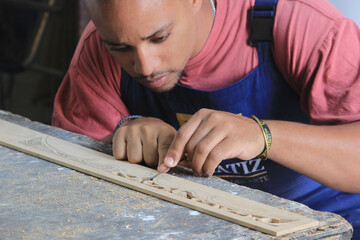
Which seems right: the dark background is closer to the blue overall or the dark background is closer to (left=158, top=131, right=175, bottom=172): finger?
the blue overall

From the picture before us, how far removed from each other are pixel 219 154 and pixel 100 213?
12.0 inches

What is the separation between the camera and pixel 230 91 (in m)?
1.58

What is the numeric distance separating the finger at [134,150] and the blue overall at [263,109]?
1.18 ft

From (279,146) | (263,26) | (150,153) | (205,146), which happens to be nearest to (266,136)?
(279,146)

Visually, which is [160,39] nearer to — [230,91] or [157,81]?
[157,81]

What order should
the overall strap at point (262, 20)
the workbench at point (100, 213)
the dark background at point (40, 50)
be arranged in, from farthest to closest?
the dark background at point (40, 50) → the overall strap at point (262, 20) → the workbench at point (100, 213)

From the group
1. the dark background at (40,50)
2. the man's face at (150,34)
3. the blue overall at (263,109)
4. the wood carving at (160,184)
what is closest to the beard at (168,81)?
the man's face at (150,34)

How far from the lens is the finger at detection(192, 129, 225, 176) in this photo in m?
1.18

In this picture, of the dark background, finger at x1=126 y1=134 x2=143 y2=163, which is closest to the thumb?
finger at x1=126 y1=134 x2=143 y2=163

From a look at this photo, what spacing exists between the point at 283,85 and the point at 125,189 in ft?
2.13

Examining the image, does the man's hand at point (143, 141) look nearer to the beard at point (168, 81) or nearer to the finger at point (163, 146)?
the finger at point (163, 146)

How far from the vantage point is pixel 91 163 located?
4.21ft

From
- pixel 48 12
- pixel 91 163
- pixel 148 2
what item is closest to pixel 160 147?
pixel 91 163

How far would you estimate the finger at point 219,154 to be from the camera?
3.88 ft
